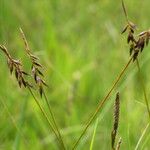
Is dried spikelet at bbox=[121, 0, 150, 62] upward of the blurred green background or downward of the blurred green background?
downward

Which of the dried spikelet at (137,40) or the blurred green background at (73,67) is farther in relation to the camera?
the blurred green background at (73,67)

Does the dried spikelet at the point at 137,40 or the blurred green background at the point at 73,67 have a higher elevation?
the blurred green background at the point at 73,67

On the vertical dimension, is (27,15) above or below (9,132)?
above

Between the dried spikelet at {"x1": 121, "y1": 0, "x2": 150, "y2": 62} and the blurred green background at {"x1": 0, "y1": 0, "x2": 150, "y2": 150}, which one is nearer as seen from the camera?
the dried spikelet at {"x1": 121, "y1": 0, "x2": 150, "y2": 62}

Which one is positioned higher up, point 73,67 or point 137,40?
point 73,67

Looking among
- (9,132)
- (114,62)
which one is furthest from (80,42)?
(9,132)

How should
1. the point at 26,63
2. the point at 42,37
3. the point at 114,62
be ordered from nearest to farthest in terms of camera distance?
1. the point at 26,63
2. the point at 114,62
3. the point at 42,37

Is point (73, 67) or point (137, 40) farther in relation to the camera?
point (73, 67)

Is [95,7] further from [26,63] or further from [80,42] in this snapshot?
[26,63]
